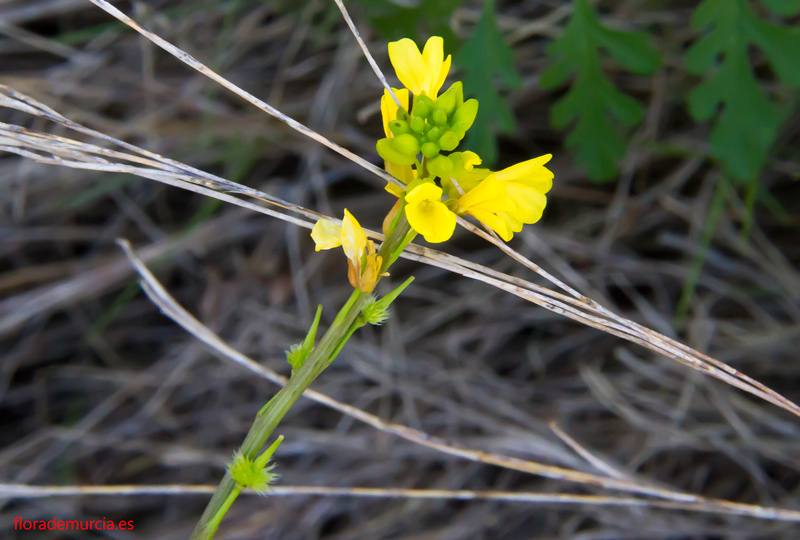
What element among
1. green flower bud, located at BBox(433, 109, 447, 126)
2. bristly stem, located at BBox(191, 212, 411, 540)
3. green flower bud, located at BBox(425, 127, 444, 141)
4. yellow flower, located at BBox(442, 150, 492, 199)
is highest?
green flower bud, located at BBox(433, 109, 447, 126)

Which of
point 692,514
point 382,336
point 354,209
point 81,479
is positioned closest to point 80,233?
point 81,479

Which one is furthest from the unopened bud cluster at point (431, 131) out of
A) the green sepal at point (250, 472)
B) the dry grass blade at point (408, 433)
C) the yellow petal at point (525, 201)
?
the dry grass blade at point (408, 433)

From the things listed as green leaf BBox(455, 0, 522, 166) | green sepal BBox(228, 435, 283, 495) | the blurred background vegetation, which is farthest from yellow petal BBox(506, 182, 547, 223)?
the blurred background vegetation

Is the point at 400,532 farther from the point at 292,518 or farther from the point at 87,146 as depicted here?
the point at 87,146

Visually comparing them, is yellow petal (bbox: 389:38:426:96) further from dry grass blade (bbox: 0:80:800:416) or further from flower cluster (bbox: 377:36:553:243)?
dry grass blade (bbox: 0:80:800:416)

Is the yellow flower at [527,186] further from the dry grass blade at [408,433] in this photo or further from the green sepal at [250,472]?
the dry grass blade at [408,433]

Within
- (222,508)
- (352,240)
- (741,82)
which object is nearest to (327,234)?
(352,240)

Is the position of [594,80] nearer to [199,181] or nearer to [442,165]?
[442,165]
